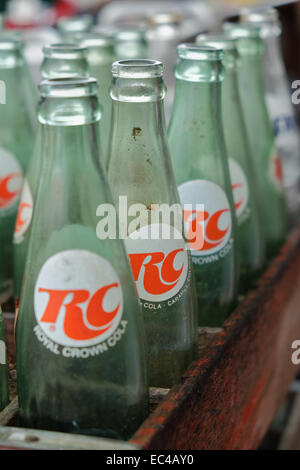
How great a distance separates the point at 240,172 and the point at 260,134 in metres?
0.21

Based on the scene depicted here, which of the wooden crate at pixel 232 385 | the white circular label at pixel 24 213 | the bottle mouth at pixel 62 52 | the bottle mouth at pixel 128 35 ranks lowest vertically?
the wooden crate at pixel 232 385

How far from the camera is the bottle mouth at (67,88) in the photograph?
644 mm

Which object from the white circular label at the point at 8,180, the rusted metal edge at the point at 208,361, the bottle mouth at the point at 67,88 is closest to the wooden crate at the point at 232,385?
the rusted metal edge at the point at 208,361

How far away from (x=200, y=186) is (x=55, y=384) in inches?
13.4

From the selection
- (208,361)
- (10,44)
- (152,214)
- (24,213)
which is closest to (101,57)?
(10,44)

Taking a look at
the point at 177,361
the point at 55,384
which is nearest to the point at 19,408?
the point at 55,384

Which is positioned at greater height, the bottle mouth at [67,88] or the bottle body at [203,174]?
the bottle mouth at [67,88]

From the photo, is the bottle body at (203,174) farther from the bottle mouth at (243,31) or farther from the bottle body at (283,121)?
the bottle body at (283,121)

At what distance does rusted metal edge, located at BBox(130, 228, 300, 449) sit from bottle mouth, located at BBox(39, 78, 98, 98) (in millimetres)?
319

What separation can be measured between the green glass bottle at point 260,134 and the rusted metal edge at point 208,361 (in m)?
0.06

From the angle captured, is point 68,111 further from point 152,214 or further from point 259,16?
point 259,16

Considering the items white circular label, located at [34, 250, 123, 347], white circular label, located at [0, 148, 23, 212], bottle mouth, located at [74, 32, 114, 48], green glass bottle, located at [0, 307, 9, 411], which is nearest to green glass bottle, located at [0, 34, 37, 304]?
white circular label, located at [0, 148, 23, 212]

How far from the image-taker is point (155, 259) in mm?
780
